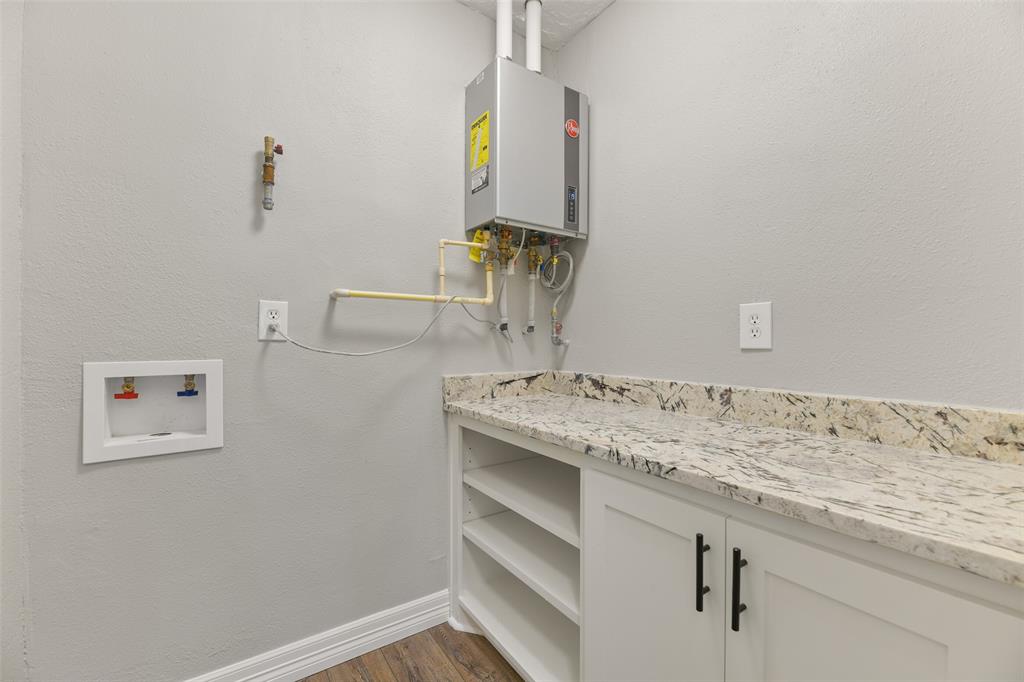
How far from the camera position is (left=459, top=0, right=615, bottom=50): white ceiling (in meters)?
1.54

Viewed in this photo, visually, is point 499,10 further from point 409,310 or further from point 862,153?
point 862,153

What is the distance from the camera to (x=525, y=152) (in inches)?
55.8

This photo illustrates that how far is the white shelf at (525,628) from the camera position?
3.72 feet

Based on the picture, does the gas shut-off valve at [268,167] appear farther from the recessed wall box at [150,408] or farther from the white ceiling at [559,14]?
the white ceiling at [559,14]

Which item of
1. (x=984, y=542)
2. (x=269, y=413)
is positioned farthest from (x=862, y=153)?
(x=269, y=413)

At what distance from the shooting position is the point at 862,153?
938mm

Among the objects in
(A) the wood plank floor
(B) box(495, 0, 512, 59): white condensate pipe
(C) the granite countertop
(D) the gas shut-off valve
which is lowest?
(A) the wood plank floor

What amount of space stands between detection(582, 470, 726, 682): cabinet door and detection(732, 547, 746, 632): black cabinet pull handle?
2 centimetres

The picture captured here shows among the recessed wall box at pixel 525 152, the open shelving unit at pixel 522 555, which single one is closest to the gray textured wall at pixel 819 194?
the recessed wall box at pixel 525 152

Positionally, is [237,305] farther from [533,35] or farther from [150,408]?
[533,35]

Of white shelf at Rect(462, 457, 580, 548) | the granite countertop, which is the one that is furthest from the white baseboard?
the granite countertop

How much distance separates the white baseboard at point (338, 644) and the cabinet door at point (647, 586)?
715mm

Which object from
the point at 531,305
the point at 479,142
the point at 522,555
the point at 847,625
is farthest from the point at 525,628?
the point at 479,142

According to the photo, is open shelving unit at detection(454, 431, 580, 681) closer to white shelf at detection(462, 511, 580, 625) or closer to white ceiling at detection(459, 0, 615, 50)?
white shelf at detection(462, 511, 580, 625)
